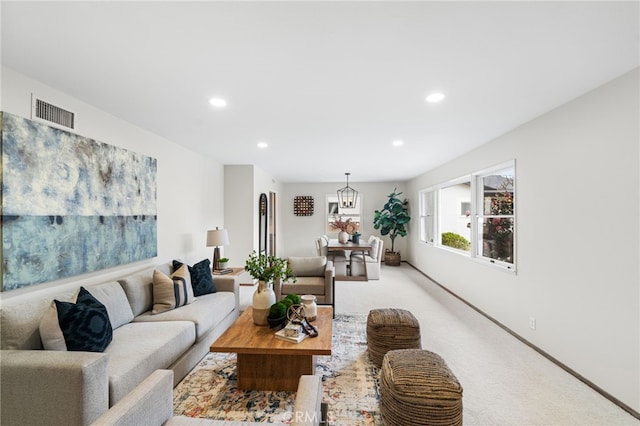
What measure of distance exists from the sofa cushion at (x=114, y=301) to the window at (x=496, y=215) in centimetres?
425

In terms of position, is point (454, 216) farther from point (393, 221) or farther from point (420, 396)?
point (420, 396)

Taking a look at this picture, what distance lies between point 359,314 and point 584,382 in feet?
7.99

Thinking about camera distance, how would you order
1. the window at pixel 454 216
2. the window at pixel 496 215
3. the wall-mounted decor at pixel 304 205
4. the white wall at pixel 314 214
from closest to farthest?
the window at pixel 496 215 → the window at pixel 454 216 → the white wall at pixel 314 214 → the wall-mounted decor at pixel 304 205

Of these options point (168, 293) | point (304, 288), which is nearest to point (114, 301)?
point (168, 293)

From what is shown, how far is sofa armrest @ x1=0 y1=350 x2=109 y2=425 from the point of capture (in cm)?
159

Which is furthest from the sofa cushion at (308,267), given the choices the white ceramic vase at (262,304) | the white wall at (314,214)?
the white wall at (314,214)

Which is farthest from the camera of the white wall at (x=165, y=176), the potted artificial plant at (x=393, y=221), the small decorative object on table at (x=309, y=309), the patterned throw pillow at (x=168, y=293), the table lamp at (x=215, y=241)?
the potted artificial plant at (x=393, y=221)

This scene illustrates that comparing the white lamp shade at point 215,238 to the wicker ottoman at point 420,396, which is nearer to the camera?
the wicker ottoman at point 420,396

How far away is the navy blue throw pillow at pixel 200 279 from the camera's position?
11.5ft

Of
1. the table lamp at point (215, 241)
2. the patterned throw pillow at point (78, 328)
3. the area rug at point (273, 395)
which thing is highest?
the table lamp at point (215, 241)

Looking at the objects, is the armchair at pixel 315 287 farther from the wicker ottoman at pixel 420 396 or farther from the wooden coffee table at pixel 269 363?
the wicker ottoman at pixel 420 396

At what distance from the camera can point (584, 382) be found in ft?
8.26

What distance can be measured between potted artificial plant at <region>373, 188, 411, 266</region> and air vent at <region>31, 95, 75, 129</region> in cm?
726

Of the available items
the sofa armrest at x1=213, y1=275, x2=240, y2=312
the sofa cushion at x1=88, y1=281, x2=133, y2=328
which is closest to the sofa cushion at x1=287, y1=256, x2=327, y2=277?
the sofa armrest at x1=213, y1=275, x2=240, y2=312
